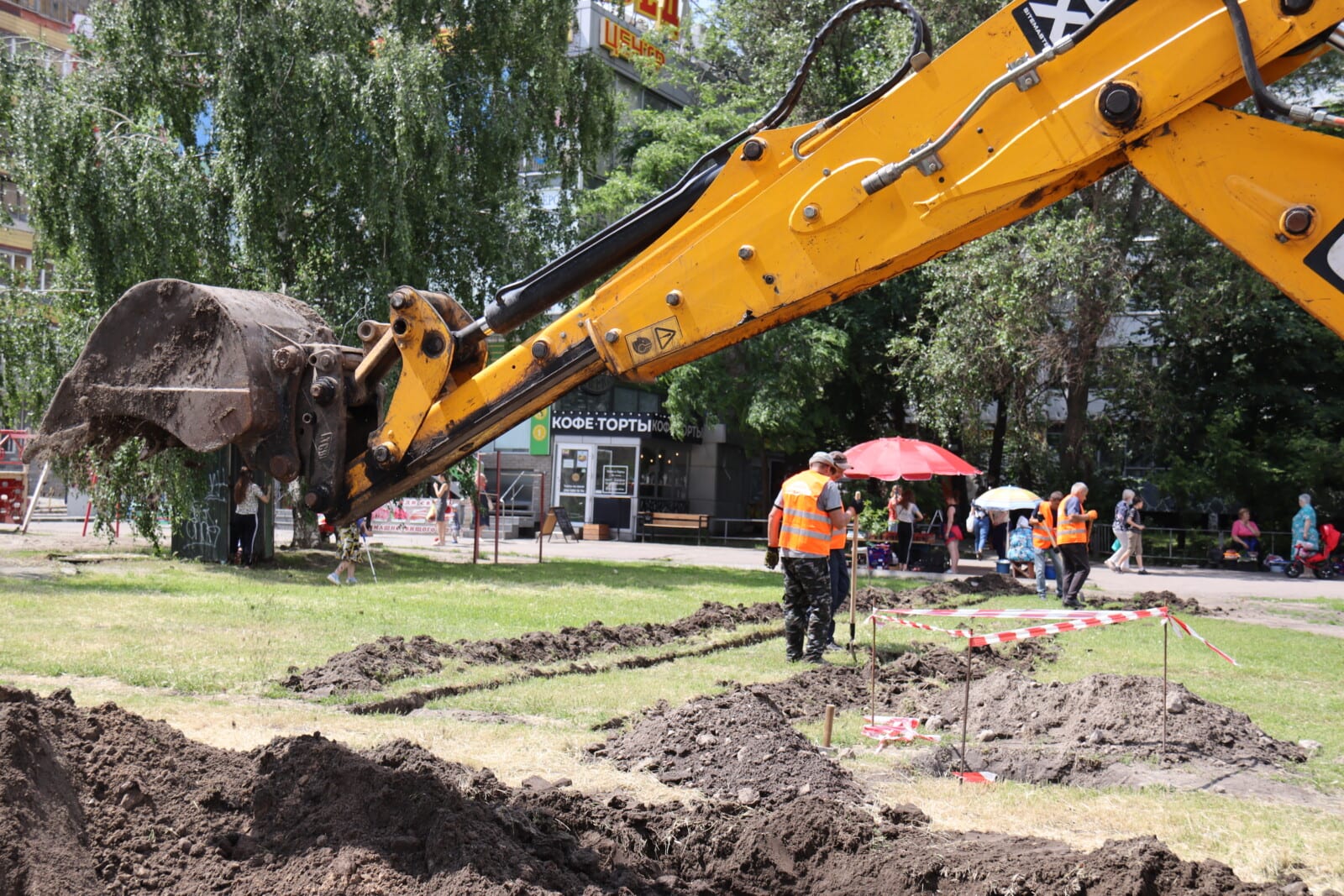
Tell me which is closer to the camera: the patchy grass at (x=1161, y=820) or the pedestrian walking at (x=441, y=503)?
the patchy grass at (x=1161, y=820)

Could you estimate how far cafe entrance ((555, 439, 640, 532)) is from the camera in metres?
33.0

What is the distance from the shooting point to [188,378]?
16.7ft

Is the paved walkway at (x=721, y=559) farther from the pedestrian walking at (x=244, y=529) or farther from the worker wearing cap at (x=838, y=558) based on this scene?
the worker wearing cap at (x=838, y=558)

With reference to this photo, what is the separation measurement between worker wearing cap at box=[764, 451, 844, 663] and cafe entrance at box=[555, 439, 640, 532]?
22323 millimetres

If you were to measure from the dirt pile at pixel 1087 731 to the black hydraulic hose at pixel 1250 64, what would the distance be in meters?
4.19

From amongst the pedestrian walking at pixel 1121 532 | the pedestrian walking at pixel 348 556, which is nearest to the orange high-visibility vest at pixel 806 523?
the pedestrian walking at pixel 348 556

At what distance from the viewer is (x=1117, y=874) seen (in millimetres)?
4340

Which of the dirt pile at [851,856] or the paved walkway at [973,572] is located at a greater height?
the paved walkway at [973,572]

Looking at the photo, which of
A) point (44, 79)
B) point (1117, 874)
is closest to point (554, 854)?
point (1117, 874)

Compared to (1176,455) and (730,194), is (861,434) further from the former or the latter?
(730,194)

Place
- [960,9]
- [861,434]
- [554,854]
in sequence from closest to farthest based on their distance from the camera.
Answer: [554,854] < [960,9] < [861,434]

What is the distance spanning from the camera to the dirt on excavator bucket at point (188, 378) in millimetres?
5047

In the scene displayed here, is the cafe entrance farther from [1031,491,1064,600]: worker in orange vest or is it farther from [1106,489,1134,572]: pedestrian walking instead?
[1031,491,1064,600]: worker in orange vest

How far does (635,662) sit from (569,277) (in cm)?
584
